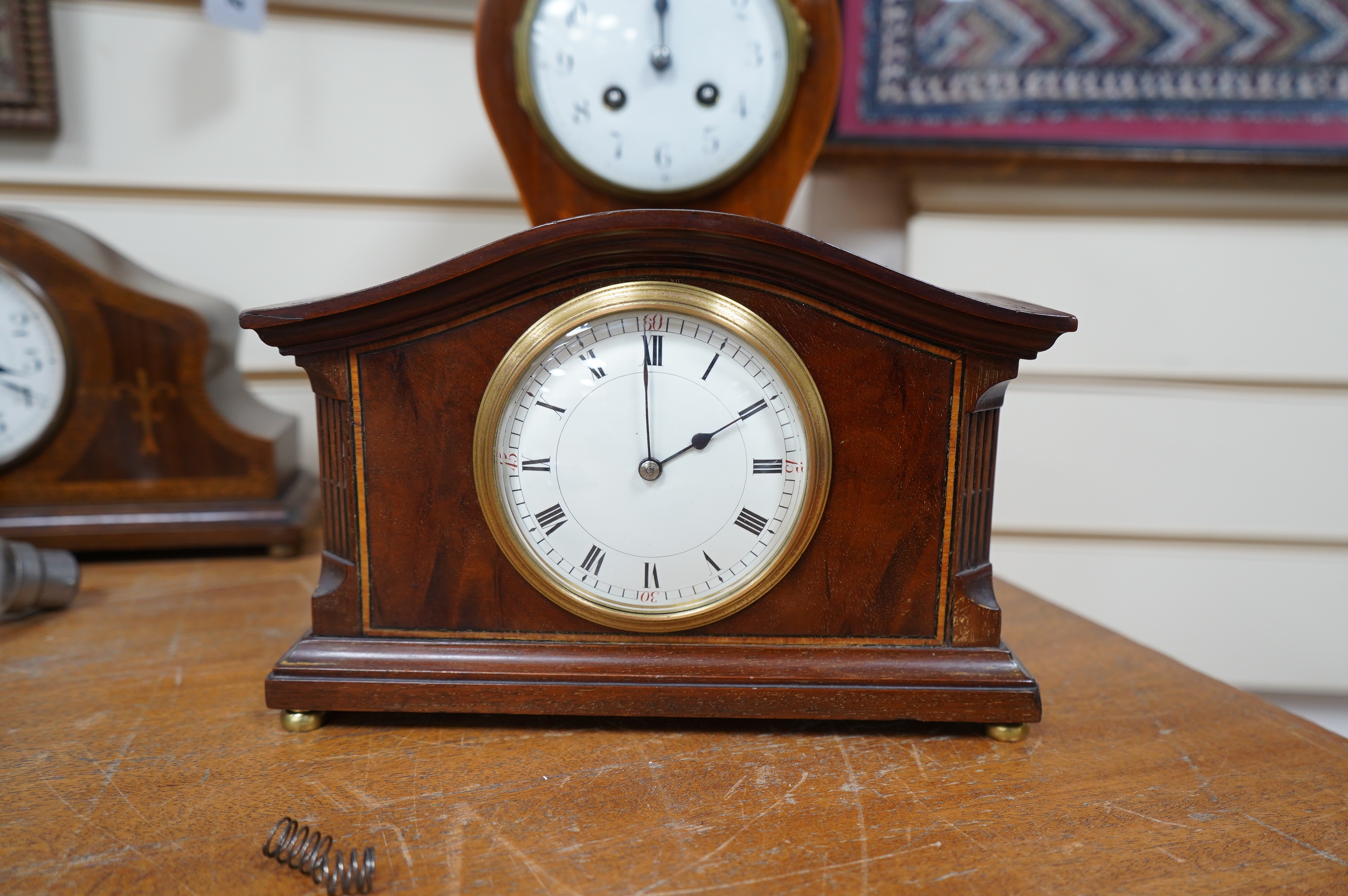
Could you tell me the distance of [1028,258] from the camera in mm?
1119

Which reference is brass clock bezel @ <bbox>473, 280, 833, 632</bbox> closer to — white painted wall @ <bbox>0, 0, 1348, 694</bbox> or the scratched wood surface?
the scratched wood surface

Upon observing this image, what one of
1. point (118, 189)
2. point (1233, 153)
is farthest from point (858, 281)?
point (118, 189)

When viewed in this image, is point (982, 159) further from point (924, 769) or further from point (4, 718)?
point (4, 718)

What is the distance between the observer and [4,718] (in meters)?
0.61

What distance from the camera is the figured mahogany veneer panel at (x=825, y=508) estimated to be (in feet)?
1.94

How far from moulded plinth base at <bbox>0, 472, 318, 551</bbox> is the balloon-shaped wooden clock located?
391mm

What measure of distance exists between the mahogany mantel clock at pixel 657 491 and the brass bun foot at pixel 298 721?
1 cm

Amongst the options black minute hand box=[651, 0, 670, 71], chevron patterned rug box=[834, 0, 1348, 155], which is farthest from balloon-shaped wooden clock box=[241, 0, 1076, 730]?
chevron patterned rug box=[834, 0, 1348, 155]

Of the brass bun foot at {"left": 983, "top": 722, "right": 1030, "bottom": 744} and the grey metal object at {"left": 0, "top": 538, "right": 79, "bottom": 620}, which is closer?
the brass bun foot at {"left": 983, "top": 722, "right": 1030, "bottom": 744}

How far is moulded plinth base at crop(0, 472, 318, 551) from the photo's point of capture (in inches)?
35.6

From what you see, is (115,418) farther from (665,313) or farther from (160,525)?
(665,313)

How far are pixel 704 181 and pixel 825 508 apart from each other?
34cm

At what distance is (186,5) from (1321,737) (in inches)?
57.3

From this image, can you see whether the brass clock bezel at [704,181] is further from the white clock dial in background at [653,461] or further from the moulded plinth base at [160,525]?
the moulded plinth base at [160,525]
